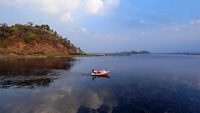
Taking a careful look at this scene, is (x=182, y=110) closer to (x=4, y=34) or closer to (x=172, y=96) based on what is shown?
(x=172, y=96)

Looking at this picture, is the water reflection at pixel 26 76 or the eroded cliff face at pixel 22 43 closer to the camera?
the water reflection at pixel 26 76

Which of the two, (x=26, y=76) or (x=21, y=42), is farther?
(x=21, y=42)

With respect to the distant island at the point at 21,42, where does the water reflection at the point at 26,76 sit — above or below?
below

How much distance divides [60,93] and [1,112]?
44.4 ft

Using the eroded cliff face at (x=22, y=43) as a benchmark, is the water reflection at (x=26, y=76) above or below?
below

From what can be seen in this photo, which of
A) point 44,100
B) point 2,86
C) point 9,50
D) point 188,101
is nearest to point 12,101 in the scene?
point 44,100

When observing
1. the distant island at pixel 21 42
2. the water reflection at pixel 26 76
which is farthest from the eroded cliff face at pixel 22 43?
the water reflection at pixel 26 76

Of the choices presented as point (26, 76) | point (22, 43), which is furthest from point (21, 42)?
point (26, 76)

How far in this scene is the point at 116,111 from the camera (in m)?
29.6

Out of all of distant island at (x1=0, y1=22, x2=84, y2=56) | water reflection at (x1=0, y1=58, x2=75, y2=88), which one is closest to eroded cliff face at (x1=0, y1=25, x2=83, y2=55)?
distant island at (x1=0, y1=22, x2=84, y2=56)

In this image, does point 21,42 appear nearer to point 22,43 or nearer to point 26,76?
point 22,43

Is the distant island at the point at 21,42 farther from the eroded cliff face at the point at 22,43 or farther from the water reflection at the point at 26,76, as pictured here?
the water reflection at the point at 26,76

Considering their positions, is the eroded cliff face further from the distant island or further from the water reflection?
the water reflection

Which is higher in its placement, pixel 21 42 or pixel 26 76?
pixel 21 42
